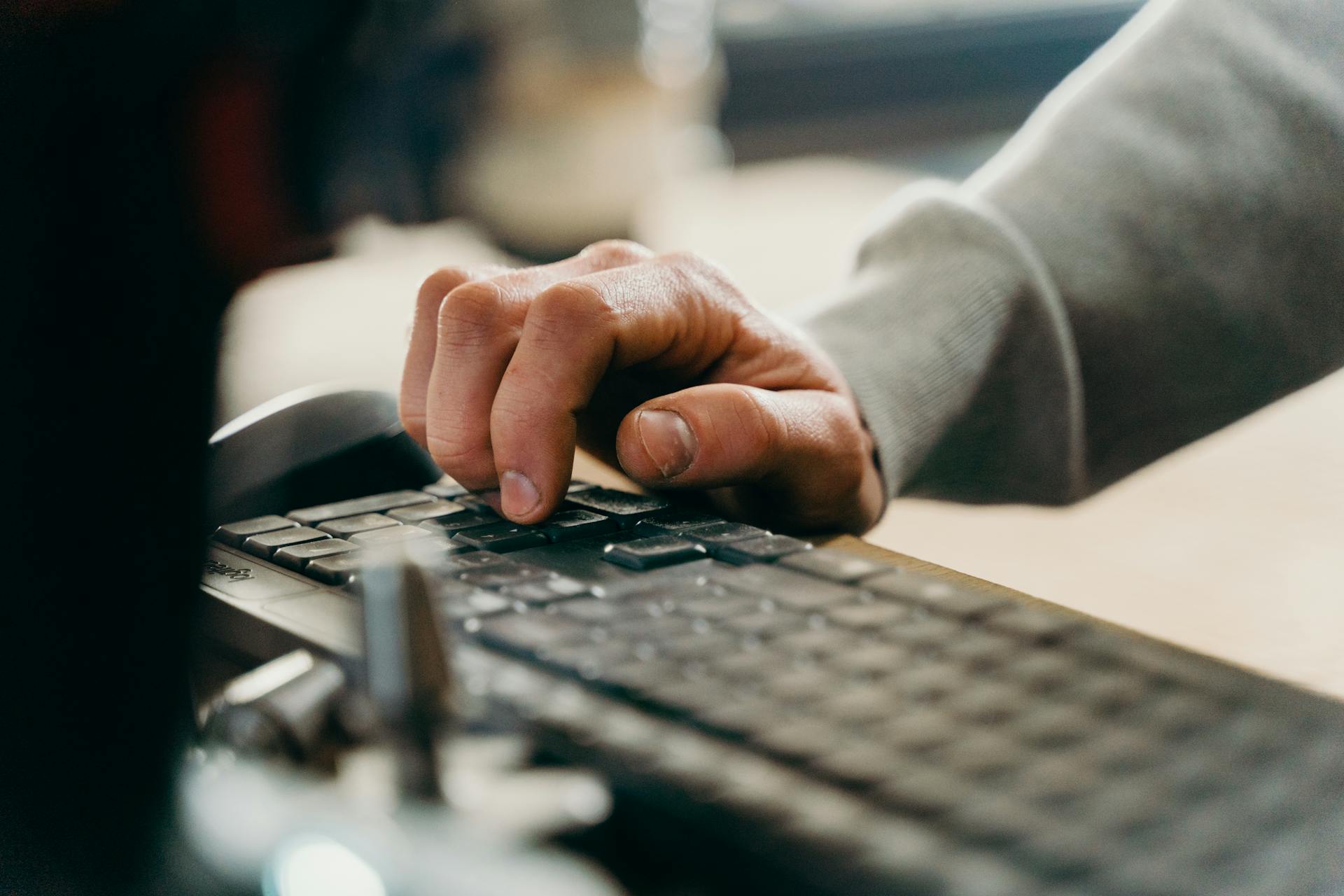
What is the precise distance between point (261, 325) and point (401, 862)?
0.98 m

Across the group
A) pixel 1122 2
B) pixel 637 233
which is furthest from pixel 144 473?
pixel 1122 2

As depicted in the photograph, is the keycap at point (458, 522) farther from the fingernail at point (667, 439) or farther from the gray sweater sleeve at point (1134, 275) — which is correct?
the gray sweater sleeve at point (1134, 275)

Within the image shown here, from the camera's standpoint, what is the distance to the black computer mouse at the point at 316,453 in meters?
0.46

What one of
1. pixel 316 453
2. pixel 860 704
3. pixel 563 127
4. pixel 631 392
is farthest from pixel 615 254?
pixel 563 127

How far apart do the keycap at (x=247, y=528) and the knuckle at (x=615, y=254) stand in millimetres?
218

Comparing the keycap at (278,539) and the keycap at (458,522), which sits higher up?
the keycap at (278,539)

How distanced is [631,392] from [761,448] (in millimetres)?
101

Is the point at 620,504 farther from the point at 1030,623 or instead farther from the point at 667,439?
the point at 1030,623

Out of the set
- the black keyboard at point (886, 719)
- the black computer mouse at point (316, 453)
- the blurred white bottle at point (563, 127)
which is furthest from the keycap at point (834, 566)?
the blurred white bottle at point (563, 127)

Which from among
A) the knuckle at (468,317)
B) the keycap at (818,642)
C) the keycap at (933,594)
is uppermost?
the knuckle at (468,317)

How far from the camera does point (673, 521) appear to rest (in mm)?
401

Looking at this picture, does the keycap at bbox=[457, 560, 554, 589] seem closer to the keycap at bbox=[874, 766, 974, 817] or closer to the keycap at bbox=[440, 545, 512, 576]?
the keycap at bbox=[440, 545, 512, 576]

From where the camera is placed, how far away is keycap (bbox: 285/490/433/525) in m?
0.43

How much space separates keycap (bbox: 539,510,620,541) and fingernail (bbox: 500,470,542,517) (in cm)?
1
